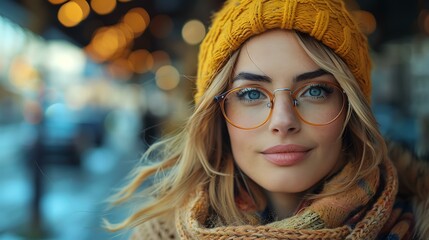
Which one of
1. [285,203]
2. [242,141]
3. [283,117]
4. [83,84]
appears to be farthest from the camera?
[83,84]

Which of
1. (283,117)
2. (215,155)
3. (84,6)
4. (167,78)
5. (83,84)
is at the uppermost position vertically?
(283,117)

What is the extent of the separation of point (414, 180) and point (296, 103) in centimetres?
64

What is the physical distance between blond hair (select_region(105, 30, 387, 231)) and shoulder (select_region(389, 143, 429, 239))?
0.25 m

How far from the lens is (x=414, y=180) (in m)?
1.62

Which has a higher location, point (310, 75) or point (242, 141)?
point (310, 75)

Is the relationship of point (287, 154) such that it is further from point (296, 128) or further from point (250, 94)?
point (250, 94)

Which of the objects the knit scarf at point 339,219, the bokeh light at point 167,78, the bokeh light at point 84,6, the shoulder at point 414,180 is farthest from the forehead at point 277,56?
the bokeh light at point 167,78

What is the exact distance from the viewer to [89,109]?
1409cm

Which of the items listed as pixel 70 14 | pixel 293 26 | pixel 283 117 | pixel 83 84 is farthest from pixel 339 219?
pixel 83 84

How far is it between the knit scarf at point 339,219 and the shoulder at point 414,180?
0.17 feet

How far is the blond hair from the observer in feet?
4.41

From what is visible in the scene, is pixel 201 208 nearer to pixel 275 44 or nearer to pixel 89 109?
pixel 275 44

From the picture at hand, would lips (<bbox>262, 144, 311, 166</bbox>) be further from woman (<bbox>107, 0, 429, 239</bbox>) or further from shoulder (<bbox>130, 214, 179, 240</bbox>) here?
shoulder (<bbox>130, 214, 179, 240</bbox>)

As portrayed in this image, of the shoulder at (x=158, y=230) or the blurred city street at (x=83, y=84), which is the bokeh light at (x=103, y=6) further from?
the shoulder at (x=158, y=230)
